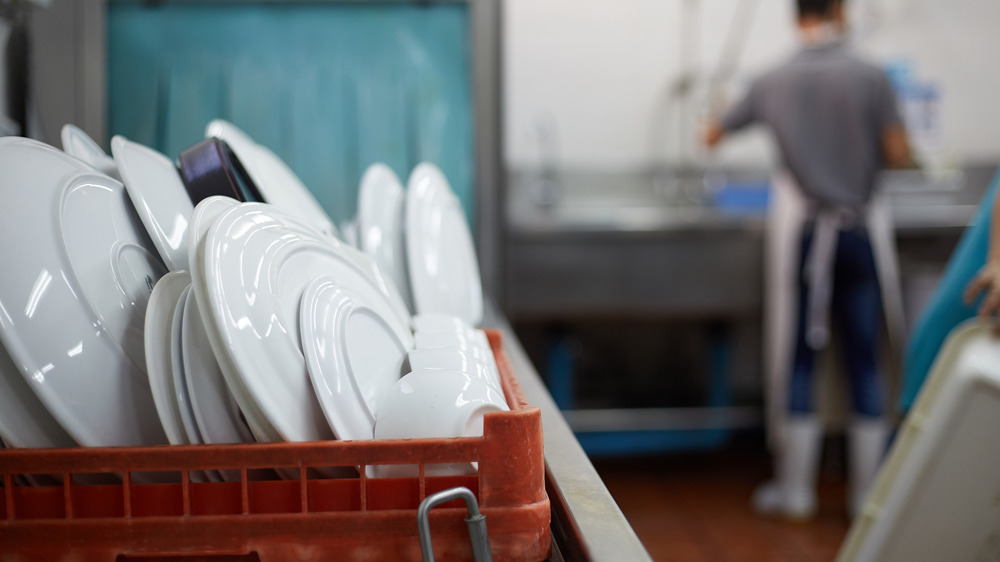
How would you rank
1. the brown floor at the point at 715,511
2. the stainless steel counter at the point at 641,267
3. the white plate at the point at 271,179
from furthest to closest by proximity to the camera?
the stainless steel counter at the point at 641,267 → the brown floor at the point at 715,511 → the white plate at the point at 271,179

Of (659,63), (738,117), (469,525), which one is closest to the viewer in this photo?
(469,525)

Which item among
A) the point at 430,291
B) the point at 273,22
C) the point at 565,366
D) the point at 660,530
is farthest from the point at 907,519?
the point at 565,366

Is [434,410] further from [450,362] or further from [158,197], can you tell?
[158,197]

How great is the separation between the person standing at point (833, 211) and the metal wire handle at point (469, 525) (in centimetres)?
217

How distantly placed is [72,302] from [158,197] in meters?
0.17

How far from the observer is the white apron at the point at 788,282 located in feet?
8.21

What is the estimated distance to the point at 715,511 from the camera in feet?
8.48

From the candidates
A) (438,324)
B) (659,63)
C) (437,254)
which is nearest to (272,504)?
(438,324)

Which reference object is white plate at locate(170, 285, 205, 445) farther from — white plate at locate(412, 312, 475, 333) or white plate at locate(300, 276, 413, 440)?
white plate at locate(412, 312, 475, 333)

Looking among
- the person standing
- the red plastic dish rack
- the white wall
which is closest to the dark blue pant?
the person standing

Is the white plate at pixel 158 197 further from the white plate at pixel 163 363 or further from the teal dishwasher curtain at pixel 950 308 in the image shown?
the teal dishwasher curtain at pixel 950 308

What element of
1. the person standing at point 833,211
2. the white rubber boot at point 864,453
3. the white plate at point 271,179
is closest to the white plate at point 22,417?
the white plate at point 271,179

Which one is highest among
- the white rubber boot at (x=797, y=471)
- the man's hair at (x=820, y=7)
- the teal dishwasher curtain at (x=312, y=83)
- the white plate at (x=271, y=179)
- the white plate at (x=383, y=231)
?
the man's hair at (x=820, y=7)

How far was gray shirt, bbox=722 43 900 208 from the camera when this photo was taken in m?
2.45
